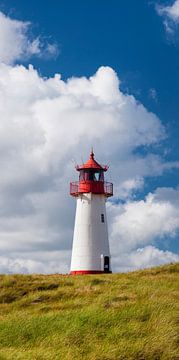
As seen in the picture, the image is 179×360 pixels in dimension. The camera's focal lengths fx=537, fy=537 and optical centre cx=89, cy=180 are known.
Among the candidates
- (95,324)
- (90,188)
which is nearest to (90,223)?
(90,188)

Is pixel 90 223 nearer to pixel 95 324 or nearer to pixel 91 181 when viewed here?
pixel 91 181

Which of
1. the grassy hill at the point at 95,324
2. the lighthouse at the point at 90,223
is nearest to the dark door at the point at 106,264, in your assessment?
the lighthouse at the point at 90,223

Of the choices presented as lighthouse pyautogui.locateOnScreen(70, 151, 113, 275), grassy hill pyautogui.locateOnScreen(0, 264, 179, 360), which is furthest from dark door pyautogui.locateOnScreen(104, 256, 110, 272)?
grassy hill pyautogui.locateOnScreen(0, 264, 179, 360)

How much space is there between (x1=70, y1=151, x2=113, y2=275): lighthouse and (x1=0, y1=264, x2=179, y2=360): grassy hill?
520 inches

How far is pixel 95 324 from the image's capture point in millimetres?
15742

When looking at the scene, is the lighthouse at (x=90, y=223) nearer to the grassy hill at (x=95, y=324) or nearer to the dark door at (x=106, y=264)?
the dark door at (x=106, y=264)

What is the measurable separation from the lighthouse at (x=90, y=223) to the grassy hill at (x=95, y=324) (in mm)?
13202

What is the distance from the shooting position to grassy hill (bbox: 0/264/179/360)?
13.9 metres

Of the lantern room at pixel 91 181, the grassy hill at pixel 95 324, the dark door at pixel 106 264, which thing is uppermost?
the lantern room at pixel 91 181

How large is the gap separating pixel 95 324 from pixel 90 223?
2133 centimetres

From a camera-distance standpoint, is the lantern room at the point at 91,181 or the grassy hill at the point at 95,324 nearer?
the grassy hill at the point at 95,324

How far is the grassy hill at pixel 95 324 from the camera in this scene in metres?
13.9

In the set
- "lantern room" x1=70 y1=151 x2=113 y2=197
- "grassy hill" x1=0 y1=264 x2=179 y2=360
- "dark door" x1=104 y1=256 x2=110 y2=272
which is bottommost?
"grassy hill" x1=0 y1=264 x2=179 y2=360

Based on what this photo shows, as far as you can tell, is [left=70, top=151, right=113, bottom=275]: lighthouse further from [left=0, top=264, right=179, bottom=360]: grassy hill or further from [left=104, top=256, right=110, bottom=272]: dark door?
[left=0, top=264, right=179, bottom=360]: grassy hill
